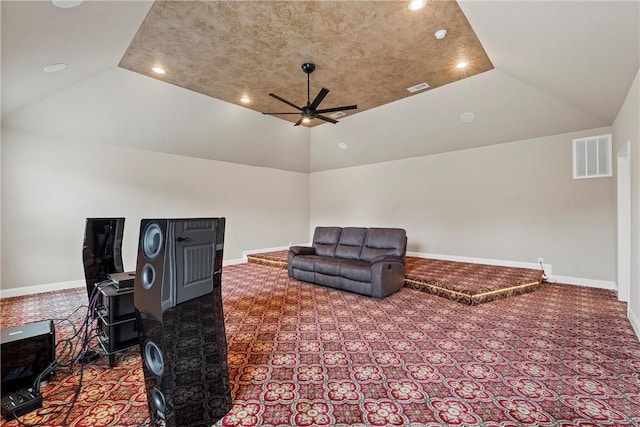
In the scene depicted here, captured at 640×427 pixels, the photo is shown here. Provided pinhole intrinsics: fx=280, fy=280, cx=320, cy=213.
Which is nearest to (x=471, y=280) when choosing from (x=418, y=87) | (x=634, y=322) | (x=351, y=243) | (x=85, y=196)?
(x=634, y=322)

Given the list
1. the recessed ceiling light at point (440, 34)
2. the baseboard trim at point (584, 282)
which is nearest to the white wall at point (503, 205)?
the baseboard trim at point (584, 282)

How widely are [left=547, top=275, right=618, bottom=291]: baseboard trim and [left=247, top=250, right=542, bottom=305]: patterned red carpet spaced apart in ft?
1.08

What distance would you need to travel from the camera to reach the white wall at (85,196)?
4.27 m

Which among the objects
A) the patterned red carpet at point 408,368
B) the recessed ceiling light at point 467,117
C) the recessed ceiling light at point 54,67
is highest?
the recessed ceiling light at point 467,117

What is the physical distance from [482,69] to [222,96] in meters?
4.15

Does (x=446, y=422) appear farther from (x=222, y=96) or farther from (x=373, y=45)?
(x=222, y=96)

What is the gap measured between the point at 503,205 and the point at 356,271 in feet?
11.5

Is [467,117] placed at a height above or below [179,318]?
above

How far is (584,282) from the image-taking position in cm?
460

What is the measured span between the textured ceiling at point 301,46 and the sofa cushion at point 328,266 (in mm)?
2817

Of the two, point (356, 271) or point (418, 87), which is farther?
point (418, 87)

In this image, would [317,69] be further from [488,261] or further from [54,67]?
[488,261]

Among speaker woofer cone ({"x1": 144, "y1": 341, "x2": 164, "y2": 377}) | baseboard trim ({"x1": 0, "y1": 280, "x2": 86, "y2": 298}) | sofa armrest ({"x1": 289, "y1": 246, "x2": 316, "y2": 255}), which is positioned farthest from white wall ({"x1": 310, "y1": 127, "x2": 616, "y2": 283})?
baseboard trim ({"x1": 0, "y1": 280, "x2": 86, "y2": 298})

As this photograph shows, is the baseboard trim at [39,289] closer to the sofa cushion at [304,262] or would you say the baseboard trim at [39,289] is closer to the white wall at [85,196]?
the white wall at [85,196]
